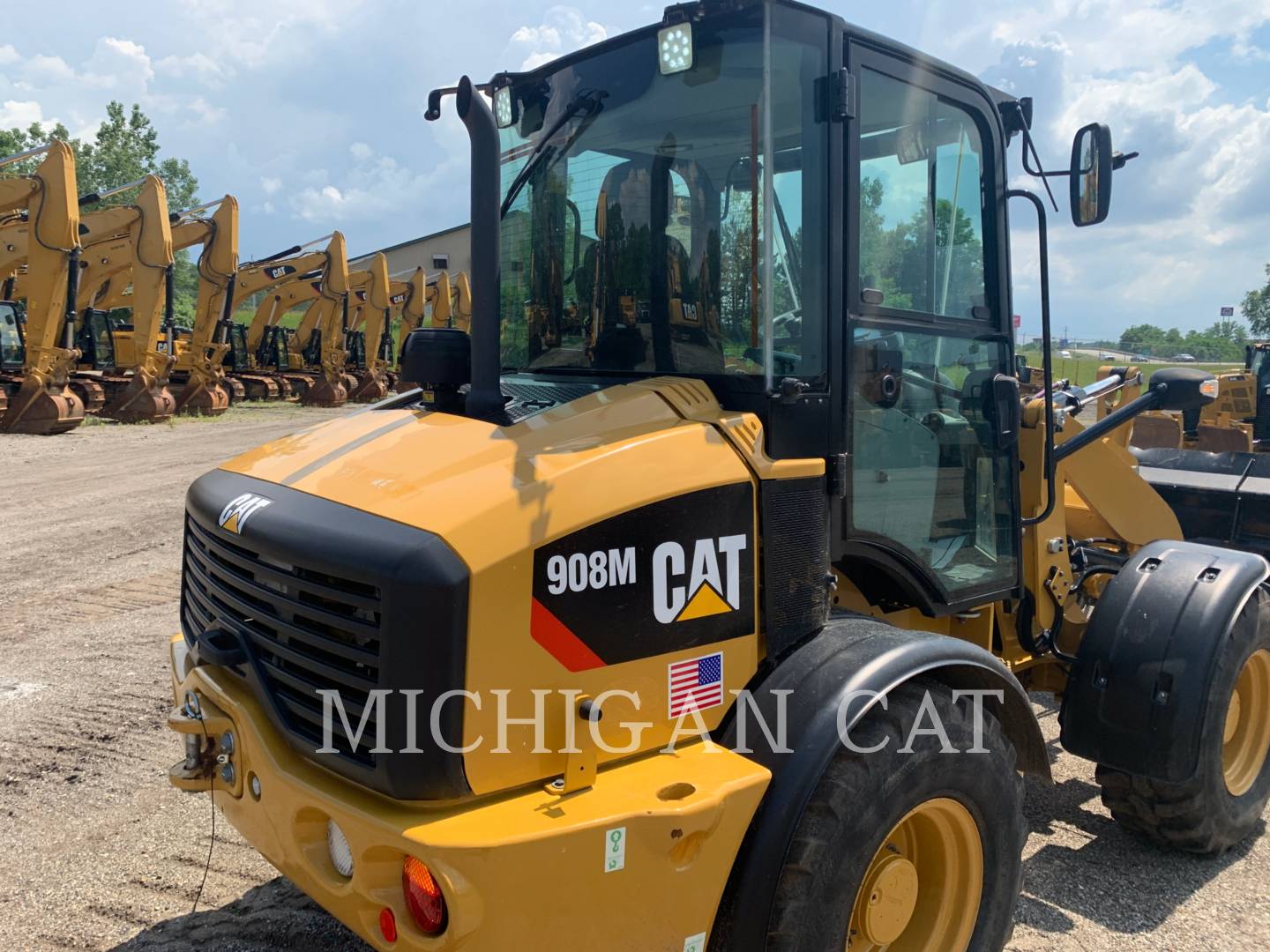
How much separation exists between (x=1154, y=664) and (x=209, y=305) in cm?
2220

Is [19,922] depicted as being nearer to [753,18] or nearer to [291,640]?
[291,640]

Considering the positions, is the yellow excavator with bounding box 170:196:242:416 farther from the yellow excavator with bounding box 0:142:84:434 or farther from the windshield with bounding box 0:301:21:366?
the yellow excavator with bounding box 0:142:84:434

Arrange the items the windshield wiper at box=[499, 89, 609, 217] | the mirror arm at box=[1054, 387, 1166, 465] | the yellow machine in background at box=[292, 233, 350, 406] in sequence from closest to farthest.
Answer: the windshield wiper at box=[499, 89, 609, 217], the mirror arm at box=[1054, 387, 1166, 465], the yellow machine in background at box=[292, 233, 350, 406]

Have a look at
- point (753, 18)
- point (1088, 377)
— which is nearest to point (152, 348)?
point (753, 18)

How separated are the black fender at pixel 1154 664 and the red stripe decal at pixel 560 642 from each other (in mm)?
2022

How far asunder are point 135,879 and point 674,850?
6.91ft

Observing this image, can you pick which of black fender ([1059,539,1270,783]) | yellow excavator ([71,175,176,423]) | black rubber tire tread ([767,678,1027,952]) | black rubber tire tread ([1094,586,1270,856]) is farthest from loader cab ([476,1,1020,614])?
yellow excavator ([71,175,176,423])

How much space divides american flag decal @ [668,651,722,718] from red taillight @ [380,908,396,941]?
72 cm

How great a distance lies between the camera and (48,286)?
16.2m

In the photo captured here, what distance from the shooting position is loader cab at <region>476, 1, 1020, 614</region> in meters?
2.58

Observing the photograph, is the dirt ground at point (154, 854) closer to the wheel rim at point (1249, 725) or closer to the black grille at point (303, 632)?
the wheel rim at point (1249, 725)

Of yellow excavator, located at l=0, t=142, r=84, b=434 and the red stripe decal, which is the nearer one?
the red stripe decal

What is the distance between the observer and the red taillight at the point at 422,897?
6.26ft

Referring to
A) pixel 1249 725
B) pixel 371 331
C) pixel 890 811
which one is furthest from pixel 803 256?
pixel 371 331
